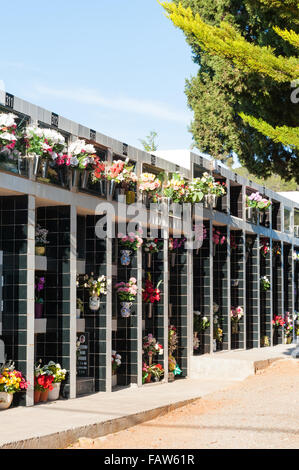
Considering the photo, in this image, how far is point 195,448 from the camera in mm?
10531

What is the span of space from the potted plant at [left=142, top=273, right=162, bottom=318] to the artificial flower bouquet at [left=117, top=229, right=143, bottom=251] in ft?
4.28

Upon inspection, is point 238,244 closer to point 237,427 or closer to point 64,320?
point 64,320

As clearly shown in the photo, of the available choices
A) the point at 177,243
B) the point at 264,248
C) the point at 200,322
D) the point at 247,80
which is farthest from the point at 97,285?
the point at 264,248

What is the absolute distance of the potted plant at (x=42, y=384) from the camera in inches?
541

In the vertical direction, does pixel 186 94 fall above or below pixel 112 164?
above

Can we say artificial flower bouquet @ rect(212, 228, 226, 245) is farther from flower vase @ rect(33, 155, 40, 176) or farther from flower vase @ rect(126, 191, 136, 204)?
flower vase @ rect(33, 155, 40, 176)

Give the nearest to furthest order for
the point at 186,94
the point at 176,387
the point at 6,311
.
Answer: the point at 6,311 < the point at 176,387 < the point at 186,94

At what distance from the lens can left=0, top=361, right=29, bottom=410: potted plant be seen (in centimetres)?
1280

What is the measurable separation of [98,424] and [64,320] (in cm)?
330

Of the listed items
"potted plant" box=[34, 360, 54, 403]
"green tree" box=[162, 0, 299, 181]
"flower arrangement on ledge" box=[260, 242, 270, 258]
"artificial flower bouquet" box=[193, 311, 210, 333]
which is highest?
"green tree" box=[162, 0, 299, 181]

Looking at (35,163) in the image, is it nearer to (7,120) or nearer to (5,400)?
(7,120)

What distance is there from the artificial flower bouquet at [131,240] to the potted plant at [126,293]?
27.1 inches

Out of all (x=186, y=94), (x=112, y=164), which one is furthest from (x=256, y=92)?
(x=186, y=94)

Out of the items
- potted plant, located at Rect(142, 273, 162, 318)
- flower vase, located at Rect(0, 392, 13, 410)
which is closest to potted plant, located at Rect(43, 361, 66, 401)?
flower vase, located at Rect(0, 392, 13, 410)
